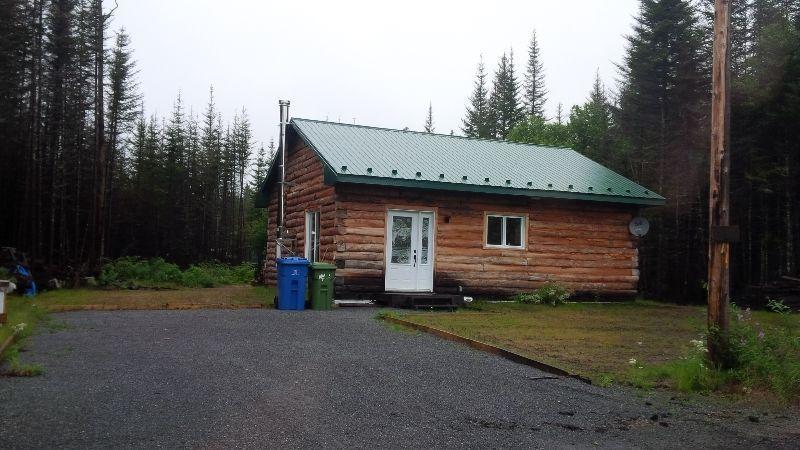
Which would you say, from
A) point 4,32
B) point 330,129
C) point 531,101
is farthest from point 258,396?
Answer: point 531,101

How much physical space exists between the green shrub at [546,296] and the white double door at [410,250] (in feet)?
8.85

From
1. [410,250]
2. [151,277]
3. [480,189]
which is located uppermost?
[480,189]

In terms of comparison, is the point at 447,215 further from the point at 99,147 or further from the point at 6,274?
the point at 99,147

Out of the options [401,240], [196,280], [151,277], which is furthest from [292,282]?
[151,277]

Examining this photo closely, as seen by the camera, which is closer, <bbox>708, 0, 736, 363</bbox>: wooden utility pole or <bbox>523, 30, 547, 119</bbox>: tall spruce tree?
<bbox>708, 0, 736, 363</bbox>: wooden utility pole

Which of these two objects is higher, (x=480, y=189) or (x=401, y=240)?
(x=480, y=189)

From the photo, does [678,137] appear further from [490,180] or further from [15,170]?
[15,170]

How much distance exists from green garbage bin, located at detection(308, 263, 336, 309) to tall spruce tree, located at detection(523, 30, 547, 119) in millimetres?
44339

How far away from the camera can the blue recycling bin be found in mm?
14234

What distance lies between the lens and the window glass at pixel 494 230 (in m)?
17.7

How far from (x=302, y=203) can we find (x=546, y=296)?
7.57 m

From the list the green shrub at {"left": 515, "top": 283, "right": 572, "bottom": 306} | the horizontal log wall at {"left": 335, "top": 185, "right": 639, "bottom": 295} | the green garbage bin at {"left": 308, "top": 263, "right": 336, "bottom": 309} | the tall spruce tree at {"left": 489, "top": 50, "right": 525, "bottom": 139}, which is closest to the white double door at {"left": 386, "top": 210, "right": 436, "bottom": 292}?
the horizontal log wall at {"left": 335, "top": 185, "right": 639, "bottom": 295}

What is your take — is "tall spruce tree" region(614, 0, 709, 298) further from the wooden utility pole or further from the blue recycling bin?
the wooden utility pole

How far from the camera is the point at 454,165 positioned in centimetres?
1798
